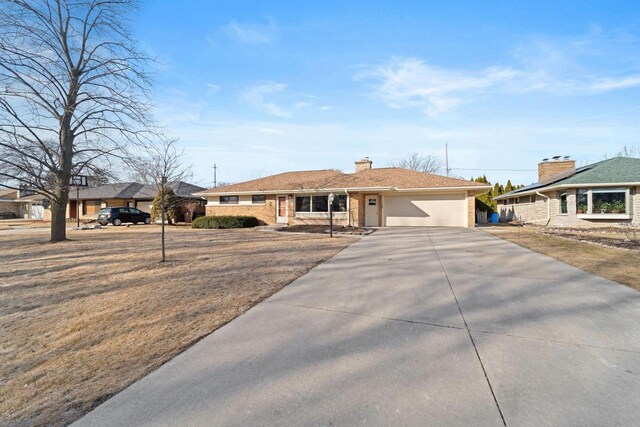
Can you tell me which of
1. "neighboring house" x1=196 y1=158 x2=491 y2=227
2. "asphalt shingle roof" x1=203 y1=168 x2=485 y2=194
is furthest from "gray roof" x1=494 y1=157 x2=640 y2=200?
"asphalt shingle roof" x1=203 y1=168 x2=485 y2=194

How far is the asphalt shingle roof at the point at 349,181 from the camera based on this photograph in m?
17.4

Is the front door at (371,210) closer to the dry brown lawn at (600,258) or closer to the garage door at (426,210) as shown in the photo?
the garage door at (426,210)

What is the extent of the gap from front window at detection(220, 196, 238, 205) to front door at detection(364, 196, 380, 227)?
30.9ft

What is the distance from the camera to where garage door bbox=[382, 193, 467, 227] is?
680 inches

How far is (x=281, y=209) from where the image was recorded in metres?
20.0

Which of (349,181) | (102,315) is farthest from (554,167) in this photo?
(102,315)

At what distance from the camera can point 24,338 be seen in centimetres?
323

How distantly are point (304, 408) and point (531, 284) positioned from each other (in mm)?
4880

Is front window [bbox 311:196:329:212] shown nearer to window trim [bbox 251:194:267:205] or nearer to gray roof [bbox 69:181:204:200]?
window trim [bbox 251:194:267:205]

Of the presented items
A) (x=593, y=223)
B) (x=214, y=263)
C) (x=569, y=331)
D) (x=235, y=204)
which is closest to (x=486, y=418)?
(x=569, y=331)

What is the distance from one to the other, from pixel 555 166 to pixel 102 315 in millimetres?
28228

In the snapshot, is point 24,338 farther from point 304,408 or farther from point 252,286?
point 304,408

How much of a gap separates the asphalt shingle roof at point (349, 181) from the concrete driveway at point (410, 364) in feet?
42.7

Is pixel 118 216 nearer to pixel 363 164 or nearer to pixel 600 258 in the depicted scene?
pixel 363 164
